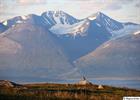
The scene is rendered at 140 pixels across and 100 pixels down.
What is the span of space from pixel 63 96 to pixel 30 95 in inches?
113

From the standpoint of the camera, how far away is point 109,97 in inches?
2008

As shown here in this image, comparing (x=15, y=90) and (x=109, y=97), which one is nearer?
(x=109, y=97)

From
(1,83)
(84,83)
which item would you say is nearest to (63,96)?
(1,83)

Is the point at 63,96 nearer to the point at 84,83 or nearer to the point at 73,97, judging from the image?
the point at 73,97

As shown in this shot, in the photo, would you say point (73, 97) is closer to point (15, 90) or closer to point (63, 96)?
point (63, 96)

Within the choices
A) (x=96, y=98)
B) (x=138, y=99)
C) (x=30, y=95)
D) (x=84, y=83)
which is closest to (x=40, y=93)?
(x=30, y=95)

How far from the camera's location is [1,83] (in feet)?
210

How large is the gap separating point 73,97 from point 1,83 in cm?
1615

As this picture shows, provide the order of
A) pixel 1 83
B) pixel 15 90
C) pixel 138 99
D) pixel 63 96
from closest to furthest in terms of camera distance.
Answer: pixel 138 99 → pixel 63 96 → pixel 15 90 → pixel 1 83

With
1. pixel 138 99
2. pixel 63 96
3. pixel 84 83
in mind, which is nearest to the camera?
pixel 138 99

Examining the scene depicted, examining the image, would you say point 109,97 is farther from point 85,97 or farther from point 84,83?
point 84,83

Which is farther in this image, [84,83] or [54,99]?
[84,83]

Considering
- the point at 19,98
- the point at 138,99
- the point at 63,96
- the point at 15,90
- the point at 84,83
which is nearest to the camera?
the point at 138,99

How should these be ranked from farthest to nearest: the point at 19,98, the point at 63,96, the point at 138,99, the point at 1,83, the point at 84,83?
the point at 84,83
the point at 1,83
the point at 63,96
the point at 19,98
the point at 138,99
